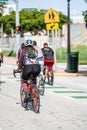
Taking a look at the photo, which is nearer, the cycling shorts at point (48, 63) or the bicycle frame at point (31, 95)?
the bicycle frame at point (31, 95)

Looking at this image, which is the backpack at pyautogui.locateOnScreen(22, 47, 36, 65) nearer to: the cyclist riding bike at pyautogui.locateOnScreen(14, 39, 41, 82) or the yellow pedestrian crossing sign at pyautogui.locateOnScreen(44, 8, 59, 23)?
the cyclist riding bike at pyautogui.locateOnScreen(14, 39, 41, 82)

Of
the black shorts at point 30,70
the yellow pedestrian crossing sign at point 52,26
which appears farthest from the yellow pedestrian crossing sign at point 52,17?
the black shorts at point 30,70

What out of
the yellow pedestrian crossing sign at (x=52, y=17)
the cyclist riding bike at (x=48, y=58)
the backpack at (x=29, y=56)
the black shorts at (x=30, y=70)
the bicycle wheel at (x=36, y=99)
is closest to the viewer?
the bicycle wheel at (x=36, y=99)

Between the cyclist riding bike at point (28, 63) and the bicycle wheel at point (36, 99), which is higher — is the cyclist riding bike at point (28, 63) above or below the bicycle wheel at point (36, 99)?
above

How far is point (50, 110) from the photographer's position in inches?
509

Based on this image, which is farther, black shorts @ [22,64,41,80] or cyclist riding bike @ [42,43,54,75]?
cyclist riding bike @ [42,43,54,75]

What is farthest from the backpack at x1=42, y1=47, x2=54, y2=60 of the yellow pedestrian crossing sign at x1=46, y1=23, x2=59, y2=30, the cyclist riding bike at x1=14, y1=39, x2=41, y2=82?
the yellow pedestrian crossing sign at x1=46, y1=23, x2=59, y2=30

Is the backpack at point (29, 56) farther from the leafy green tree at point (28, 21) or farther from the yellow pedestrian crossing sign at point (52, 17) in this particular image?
the leafy green tree at point (28, 21)

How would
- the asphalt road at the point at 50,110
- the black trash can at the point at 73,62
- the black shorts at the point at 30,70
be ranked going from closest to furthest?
the asphalt road at the point at 50,110 → the black shorts at the point at 30,70 → the black trash can at the point at 73,62

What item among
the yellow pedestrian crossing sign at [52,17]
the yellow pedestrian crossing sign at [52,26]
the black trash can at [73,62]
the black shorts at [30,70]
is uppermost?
the yellow pedestrian crossing sign at [52,17]

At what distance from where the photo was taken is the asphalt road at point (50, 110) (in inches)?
418

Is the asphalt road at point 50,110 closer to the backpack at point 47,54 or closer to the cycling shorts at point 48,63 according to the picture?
the cycling shorts at point 48,63

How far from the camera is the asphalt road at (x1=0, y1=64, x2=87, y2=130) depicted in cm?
1062

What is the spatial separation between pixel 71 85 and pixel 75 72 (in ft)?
20.4
